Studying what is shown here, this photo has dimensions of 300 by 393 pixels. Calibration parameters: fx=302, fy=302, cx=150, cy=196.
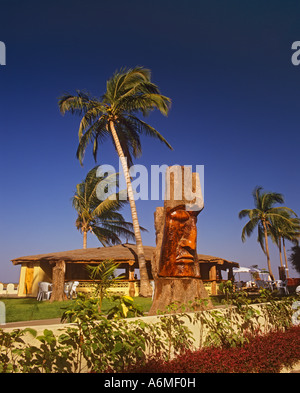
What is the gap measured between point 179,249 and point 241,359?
2.84m

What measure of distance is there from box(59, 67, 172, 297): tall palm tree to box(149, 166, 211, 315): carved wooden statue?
881cm

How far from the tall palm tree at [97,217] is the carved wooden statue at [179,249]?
54.8 feet

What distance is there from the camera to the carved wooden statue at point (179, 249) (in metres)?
7.03

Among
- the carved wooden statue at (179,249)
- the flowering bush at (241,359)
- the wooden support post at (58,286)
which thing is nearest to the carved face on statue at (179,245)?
the carved wooden statue at (179,249)

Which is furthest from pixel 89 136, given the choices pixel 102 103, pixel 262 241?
pixel 262 241

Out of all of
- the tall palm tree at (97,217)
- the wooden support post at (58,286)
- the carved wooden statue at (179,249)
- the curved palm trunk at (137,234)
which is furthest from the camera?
the tall palm tree at (97,217)

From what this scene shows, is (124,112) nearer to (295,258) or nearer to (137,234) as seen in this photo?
(137,234)

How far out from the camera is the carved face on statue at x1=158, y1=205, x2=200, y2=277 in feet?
23.2

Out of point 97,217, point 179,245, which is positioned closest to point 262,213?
point 97,217

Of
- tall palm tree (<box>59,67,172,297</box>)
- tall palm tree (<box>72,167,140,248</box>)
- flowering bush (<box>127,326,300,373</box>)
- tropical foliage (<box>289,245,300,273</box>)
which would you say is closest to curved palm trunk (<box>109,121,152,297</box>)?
tall palm tree (<box>59,67,172,297</box>)

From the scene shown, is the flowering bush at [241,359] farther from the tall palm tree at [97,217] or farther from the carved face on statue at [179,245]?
the tall palm tree at [97,217]
